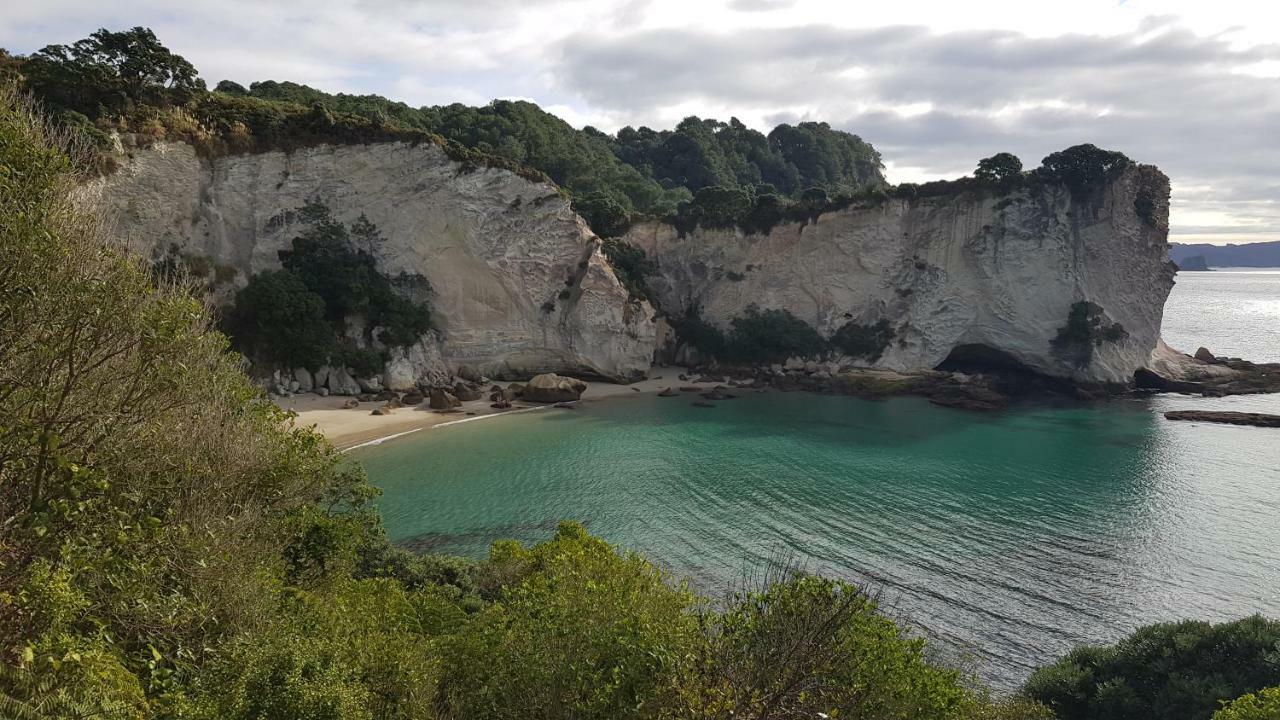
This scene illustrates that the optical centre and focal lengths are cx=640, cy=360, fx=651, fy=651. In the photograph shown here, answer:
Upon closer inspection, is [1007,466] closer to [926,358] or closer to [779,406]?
[779,406]

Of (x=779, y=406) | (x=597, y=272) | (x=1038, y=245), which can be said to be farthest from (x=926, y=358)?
(x=597, y=272)

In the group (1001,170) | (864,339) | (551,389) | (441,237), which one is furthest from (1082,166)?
(441,237)

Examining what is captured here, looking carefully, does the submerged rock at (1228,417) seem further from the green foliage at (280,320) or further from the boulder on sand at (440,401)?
the green foliage at (280,320)

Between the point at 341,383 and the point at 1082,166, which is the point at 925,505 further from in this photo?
the point at 1082,166

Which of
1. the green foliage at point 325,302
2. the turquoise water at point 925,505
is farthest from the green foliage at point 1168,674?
the green foliage at point 325,302

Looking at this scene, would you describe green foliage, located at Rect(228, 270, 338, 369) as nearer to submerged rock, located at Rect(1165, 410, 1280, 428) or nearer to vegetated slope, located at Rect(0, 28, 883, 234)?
vegetated slope, located at Rect(0, 28, 883, 234)
